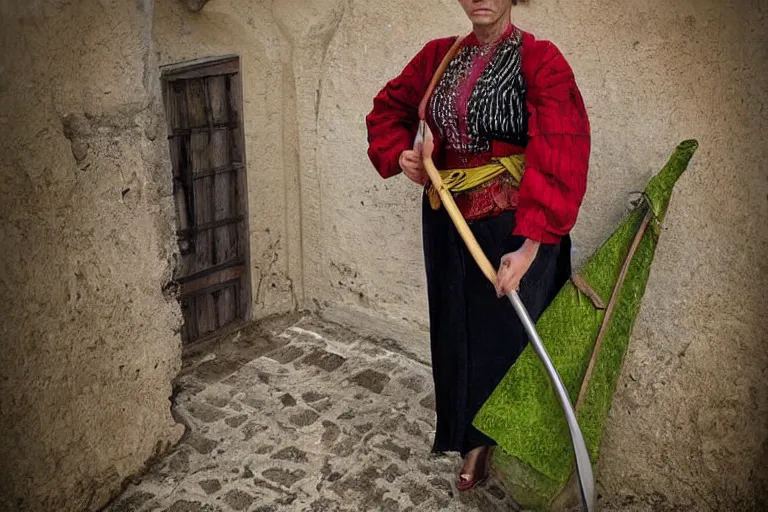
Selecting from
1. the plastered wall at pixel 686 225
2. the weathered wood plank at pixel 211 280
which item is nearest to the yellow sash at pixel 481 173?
the plastered wall at pixel 686 225

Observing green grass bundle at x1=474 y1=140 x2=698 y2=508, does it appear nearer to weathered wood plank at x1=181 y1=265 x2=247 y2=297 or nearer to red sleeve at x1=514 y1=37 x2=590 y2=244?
red sleeve at x1=514 y1=37 x2=590 y2=244

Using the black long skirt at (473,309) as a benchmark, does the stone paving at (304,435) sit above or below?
below

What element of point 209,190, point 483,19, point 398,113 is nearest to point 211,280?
point 209,190

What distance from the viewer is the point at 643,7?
304 centimetres

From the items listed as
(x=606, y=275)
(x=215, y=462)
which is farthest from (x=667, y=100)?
(x=215, y=462)

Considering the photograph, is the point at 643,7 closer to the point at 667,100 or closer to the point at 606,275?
the point at 667,100

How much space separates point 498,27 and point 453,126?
0.34 meters

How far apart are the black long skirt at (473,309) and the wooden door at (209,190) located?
5.66 ft

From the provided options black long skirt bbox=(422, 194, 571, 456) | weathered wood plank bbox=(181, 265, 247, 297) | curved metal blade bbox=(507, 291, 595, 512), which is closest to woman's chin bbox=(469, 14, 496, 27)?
black long skirt bbox=(422, 194, 571, 456)

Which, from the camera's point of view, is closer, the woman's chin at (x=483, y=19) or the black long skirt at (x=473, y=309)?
the woman's chin at (x=483, y=19)

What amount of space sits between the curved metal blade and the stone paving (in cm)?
57

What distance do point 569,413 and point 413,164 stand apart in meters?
0.98

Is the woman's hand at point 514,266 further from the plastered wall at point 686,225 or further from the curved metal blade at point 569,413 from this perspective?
the plastered wall at point 686,225

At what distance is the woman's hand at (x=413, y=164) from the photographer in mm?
2969
